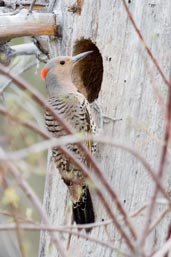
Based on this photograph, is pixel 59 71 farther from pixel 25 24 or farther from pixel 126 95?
pixel 126 95

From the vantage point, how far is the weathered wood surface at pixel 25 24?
132 inches

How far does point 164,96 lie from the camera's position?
9.60 feet

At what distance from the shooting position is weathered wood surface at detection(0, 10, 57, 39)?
335 cm

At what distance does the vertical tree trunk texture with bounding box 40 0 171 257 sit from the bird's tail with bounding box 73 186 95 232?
0.11 feet

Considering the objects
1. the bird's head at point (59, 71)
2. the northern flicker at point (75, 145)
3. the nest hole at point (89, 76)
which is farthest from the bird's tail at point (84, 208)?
the nest hole at point (89, 76)

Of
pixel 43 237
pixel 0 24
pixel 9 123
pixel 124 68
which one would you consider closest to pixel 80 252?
pixel 43 237

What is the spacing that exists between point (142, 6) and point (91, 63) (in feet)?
2.92

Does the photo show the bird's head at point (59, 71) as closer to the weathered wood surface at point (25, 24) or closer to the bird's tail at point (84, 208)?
the weathered wood surface at point (25, 24)

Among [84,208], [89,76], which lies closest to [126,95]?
[84,208]

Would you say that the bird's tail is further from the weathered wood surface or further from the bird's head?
the weathered wood surface

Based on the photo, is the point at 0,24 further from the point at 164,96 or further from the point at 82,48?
the point at 164,96

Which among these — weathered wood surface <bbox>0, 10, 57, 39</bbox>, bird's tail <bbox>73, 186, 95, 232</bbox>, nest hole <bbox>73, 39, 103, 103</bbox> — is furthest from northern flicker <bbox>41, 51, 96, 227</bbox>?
nest hole <bbox>73, 39, 103, 103</bbox>

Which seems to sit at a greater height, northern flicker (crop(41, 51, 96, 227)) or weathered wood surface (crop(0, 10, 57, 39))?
weathered wood surface (crop(0, 10, 57, 39))

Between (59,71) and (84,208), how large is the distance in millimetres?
734
